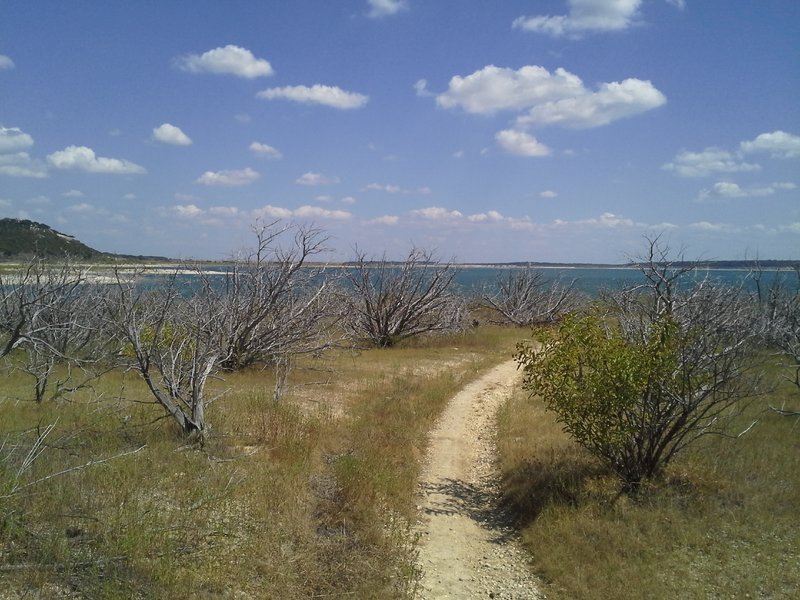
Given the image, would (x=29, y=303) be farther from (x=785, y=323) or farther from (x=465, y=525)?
(x=785, y=323)

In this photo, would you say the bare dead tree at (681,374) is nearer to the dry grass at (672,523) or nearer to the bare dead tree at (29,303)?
the dry grass at (672,523)

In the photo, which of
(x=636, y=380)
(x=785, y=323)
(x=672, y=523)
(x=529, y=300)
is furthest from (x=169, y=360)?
(x=529, y=300)

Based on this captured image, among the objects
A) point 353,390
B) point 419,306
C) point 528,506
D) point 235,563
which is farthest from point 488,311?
point 235,563

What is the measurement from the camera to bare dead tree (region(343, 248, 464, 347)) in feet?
73.9

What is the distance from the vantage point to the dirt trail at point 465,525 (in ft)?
17.6

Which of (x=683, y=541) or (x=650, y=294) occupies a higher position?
(x=650, y=294)

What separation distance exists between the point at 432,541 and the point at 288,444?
8.69 ft

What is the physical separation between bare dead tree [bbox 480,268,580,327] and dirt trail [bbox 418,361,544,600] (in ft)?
71.6

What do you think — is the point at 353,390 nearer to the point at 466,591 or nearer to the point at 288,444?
the point at 288,444

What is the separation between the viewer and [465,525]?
263 inches

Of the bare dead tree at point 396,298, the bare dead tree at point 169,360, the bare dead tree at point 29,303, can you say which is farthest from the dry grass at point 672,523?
the bare dead tree at point 396,298

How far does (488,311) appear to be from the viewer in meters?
34.6

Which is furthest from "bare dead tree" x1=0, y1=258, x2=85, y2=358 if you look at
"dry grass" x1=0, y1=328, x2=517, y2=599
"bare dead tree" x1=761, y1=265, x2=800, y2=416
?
"bare dead tree" x1=761, y1=265, x2=800, y2=416

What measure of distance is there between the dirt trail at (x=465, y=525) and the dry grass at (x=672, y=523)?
292 millimetres
